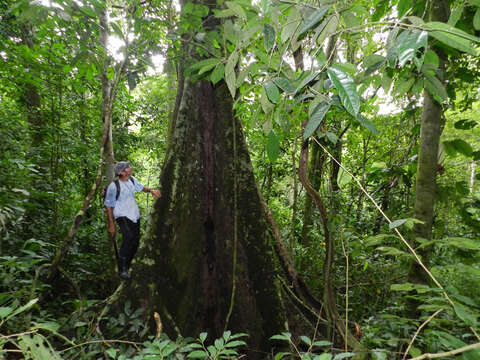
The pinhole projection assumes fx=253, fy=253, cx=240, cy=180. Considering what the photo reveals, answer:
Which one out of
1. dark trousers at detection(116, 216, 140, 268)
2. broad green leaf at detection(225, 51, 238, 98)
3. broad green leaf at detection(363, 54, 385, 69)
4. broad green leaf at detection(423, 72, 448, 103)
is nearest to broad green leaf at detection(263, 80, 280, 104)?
broad green leaf at detection(225, 51, 238, 98)

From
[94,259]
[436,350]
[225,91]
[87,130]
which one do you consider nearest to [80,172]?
[87,130]

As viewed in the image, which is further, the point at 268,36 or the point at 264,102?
the point at 264,102

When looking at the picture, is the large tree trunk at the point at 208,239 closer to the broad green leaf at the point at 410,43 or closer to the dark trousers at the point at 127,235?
the dark trousers at the point at 127,235

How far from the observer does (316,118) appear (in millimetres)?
740

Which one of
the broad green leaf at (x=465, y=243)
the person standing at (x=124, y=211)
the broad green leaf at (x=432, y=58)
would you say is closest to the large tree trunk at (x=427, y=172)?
the broad green leaf at (x=465, y=243)

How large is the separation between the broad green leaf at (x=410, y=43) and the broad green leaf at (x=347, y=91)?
0.11 m

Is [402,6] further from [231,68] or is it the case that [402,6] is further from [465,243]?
[465,243]

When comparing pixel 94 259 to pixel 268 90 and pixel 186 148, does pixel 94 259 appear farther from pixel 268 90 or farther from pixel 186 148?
pixel 268 90

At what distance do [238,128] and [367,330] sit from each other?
221 centimetres

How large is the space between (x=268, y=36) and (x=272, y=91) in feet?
0.55

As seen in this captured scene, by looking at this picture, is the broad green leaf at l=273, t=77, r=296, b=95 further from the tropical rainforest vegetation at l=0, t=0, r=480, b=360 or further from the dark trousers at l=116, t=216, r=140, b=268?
the dark trousers at l=116, t=216, r=140, b=268

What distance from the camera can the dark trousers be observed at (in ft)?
10.2

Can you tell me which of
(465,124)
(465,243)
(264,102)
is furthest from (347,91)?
(465,124)

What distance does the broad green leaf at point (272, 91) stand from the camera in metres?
0.77
